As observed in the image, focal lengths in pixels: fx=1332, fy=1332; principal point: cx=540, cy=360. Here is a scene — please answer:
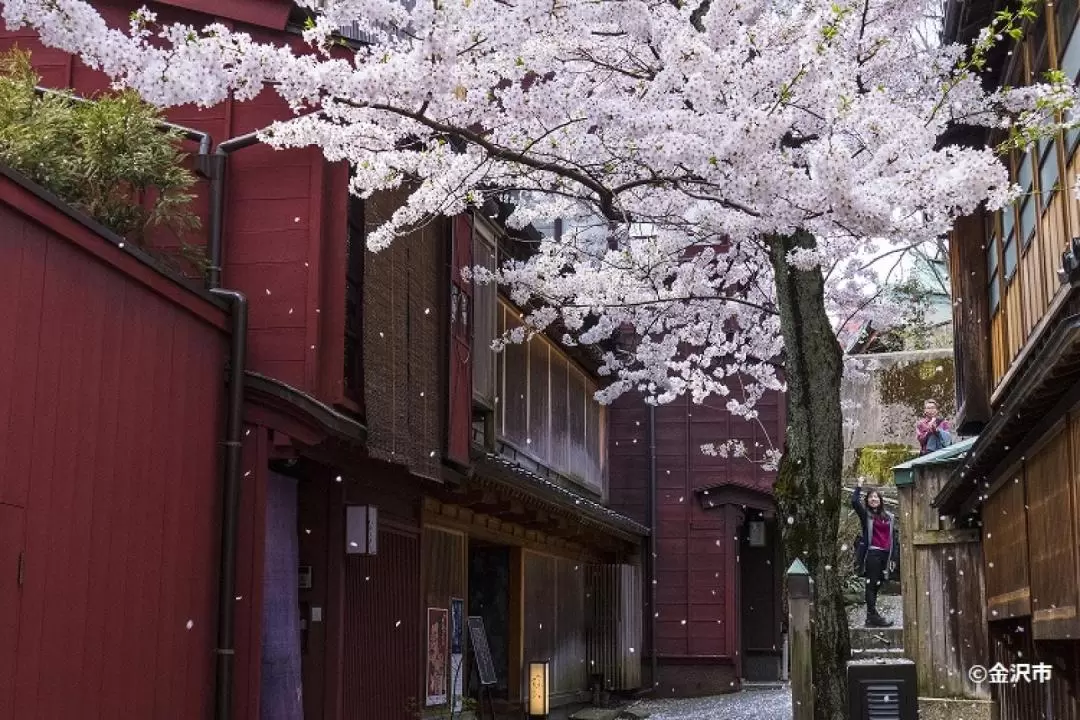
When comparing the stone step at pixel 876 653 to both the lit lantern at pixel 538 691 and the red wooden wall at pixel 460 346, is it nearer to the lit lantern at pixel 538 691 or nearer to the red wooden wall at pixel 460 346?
the lit lantern at pixel 538 691

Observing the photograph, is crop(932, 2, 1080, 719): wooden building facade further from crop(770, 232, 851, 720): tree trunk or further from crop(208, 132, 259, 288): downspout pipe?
crop(208, 132, 259, 288): downspout pipe

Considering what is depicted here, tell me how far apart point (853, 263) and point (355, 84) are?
36.9ft

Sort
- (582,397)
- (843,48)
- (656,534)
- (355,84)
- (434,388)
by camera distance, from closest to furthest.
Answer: (355,84)
(843,48)
(434,388)
(582,397)
(656,534)

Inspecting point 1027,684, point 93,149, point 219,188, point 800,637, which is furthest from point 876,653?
point 93,149

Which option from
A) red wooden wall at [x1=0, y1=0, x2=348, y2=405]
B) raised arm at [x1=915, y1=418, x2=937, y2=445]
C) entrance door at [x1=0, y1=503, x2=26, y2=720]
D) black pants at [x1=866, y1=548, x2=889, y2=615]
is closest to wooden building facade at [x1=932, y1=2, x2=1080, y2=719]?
raised arm at [x1=915, y1=418, x2=937, y2=445]

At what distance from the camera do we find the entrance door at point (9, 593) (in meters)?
7.14

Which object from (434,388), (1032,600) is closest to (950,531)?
(1032,600)

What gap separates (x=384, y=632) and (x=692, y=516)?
45.4 ft

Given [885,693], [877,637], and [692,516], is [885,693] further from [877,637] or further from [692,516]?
[692,516]

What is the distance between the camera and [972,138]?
45.3 feet

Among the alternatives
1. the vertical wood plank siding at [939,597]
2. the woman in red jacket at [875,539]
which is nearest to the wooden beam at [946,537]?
the vertical wood plank siding at [939,597]

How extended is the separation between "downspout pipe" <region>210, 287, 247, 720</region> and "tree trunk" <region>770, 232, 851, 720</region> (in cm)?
423

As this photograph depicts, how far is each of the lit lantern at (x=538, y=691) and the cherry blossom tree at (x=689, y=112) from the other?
7687mm

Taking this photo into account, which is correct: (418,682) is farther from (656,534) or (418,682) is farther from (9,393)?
(656,534)
